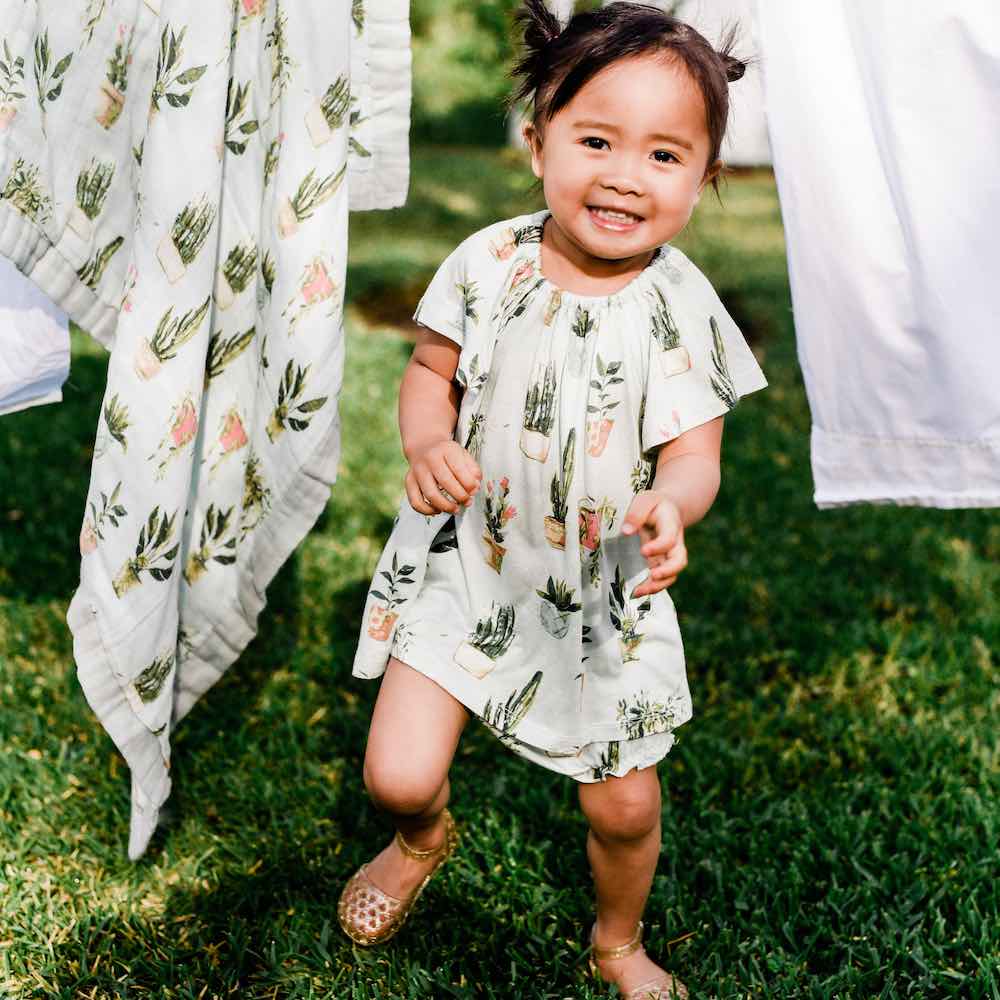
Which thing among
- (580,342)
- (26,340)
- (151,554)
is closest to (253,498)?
(151,554)

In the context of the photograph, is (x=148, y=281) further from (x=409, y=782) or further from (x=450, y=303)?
(x=409, y=782)

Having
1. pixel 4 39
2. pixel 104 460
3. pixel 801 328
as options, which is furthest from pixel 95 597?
pixel 801 328

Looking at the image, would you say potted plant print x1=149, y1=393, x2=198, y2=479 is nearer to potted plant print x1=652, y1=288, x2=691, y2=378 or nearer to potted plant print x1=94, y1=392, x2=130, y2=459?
potted plant print x1=94, y1=392, x2=130, y2=459

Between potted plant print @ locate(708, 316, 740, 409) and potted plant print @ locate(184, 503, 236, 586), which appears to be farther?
potted plant print @ locate(184, 503, 236, 586)

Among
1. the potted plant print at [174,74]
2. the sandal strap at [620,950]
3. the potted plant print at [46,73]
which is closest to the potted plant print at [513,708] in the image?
the sandal strap at [620,950]

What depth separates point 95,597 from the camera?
203 centimetres

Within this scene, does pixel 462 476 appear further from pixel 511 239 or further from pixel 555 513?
pixel 511 239

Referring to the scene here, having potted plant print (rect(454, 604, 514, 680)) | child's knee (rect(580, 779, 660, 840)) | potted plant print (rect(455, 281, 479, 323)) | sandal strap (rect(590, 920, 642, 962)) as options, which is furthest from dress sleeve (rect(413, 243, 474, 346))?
sandal strap (rect(590, 920, 642, 962))

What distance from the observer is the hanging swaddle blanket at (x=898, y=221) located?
1.88 metres

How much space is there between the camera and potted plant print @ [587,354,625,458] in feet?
6.25

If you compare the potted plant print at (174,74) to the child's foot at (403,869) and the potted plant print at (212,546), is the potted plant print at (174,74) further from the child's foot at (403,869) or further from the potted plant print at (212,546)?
the child's foot at (403,869)

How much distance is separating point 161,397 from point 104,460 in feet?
0.48

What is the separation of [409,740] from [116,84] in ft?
3.82

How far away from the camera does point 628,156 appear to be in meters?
1.84
